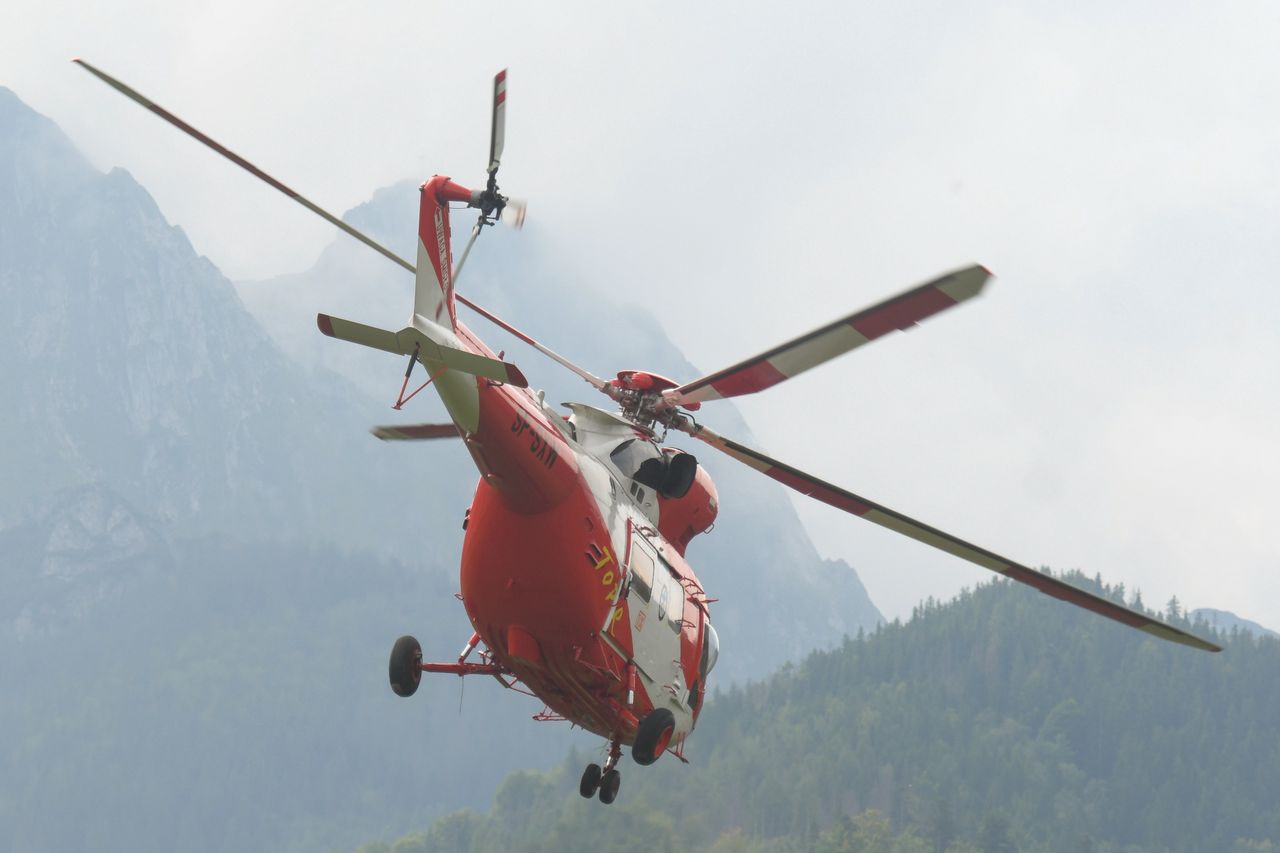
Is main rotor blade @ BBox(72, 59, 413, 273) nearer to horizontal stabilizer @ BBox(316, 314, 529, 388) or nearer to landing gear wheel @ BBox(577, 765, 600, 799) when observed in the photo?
horizontal stabilizer @ BBox(316, 314, 529, 388)

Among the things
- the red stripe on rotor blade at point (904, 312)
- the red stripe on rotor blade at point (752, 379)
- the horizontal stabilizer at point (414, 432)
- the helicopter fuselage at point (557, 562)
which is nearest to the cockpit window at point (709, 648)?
the helicopter fuselage at point (557, 562)

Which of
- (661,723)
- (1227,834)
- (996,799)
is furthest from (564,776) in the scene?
(661,723)

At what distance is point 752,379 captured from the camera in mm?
20328

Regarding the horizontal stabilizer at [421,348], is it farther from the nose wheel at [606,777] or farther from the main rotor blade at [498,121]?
Result: the nose wheel at [606,777]

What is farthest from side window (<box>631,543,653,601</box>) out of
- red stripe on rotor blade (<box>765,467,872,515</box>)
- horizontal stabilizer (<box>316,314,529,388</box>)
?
horizontal stabilizer (<box>316,314,529,388</box>)

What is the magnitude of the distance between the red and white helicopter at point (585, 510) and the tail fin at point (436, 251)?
23mm

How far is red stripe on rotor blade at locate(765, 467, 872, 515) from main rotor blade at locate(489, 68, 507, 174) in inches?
232

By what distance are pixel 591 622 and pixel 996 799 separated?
580ft

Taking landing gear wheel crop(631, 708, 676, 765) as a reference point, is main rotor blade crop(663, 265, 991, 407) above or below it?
above

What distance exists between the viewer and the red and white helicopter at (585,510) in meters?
19.5

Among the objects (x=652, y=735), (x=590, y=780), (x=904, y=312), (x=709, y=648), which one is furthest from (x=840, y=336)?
(x=590, y=780)

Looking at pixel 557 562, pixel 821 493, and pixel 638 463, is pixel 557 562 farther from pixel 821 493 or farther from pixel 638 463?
pixel 821 493

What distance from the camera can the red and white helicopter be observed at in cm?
1947

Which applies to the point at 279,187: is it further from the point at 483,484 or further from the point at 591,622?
the point at 591,622
